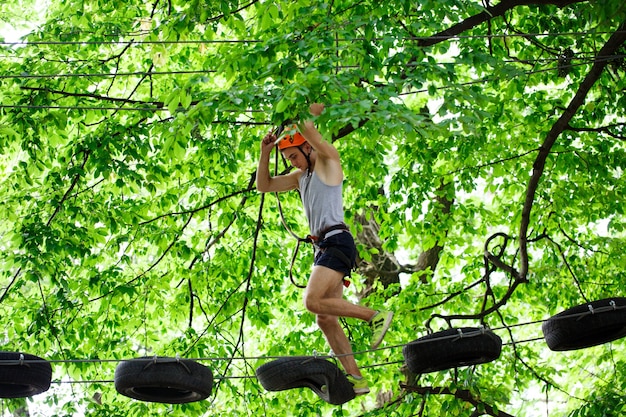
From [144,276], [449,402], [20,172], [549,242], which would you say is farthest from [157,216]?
[549,242]

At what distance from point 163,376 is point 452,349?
172cm

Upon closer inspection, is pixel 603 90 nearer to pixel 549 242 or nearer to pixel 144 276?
pixel 549 242

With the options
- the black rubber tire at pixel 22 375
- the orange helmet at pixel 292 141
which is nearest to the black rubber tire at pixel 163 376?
the black rubber tire at pixel 22 375

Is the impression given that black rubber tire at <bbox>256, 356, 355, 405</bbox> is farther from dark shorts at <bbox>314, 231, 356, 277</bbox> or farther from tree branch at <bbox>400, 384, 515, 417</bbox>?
tree branch at <bbox>400, 384, 515, 417</bbox>

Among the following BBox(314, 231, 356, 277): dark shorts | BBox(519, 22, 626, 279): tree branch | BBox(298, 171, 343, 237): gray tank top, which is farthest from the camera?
BBox(519, 22, 626, 279): tree branch

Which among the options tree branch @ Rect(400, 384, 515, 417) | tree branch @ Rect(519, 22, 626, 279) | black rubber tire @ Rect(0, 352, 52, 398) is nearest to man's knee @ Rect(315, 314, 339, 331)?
black rubber tire @ Rect(0, 352, 52, 398)

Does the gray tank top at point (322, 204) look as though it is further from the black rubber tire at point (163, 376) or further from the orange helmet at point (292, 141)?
the black rubber tire at point (163, 376)

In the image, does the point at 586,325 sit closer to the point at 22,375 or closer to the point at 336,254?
the point at 336,254

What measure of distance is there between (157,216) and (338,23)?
373cm

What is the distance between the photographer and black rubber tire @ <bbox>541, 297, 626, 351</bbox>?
558 cm

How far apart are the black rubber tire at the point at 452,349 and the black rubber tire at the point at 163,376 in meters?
1.26

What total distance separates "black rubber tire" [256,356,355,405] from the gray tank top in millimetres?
765

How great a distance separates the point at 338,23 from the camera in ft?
19.6

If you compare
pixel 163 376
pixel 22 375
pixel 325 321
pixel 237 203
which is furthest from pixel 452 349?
pixel 237 203
